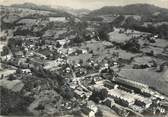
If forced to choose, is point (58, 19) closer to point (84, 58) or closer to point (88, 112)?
point (84, 58)

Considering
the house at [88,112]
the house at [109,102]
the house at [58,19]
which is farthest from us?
the house at [58,19]

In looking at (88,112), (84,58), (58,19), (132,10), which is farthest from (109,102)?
(132,10)

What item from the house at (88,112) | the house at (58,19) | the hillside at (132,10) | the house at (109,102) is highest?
the hillside at (132,10)

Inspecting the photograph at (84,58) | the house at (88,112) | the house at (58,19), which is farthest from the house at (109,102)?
the house at (58,19)

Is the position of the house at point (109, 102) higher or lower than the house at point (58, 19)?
lower

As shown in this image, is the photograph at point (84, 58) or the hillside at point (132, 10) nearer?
the photograph at point (84, 58)

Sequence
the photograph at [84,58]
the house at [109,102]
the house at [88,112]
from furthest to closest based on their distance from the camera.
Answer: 1. the house at [109,102]
2. the photograph at [84,58]
3. the house at [88,112]

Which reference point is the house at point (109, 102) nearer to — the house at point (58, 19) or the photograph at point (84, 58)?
the photograph at point (84, 58)

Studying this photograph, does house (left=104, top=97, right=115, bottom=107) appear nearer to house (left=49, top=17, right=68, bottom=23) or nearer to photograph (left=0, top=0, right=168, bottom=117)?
photograph (left=0, top=0, right=168, bottom=117)

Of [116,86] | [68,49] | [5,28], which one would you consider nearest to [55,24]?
[5,28]
